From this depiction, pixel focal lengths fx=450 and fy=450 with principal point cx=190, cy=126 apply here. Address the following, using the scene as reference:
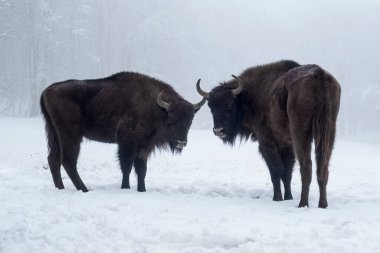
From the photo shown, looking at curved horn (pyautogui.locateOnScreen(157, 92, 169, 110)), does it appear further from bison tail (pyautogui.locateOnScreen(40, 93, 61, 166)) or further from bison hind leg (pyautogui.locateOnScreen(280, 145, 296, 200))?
bison hind leg (pyautogui.locateOnScreen(280, 145, 296, 200))

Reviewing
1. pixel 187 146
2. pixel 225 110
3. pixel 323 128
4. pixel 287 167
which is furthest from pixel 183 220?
pixel 187 146

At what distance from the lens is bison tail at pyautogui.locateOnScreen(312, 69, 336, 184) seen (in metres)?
6.26

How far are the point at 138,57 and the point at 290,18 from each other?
139 ft

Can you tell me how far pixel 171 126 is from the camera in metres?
8.80

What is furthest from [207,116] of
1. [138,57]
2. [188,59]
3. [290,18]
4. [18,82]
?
[290,18]

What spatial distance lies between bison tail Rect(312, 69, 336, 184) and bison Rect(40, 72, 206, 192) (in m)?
2.89

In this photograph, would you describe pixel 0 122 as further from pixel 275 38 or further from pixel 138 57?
pixel 275 38

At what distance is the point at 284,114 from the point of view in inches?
278

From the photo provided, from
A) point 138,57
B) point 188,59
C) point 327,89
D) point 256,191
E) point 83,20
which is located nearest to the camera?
point 327,89

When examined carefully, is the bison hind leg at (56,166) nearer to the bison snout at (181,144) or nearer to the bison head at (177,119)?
the bison head at (177,119)

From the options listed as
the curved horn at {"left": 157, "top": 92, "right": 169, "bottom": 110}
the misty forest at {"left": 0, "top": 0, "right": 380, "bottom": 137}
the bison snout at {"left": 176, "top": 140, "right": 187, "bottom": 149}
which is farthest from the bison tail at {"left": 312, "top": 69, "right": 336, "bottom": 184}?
the misty forest at {"left": 0, "top": 0, "right": 380, "bottom": 137}

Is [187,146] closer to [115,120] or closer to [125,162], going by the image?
[115,120]

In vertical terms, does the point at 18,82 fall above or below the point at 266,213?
below

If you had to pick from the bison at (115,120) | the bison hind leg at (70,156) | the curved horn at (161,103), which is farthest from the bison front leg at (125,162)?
the curved horn at (161,103)
